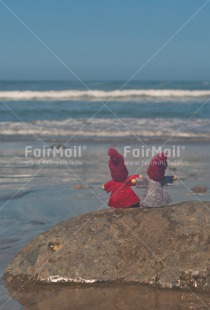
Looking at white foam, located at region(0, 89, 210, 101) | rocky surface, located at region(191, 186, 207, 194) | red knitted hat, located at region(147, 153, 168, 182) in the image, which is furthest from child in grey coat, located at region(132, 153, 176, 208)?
white foam, located at region(0, 89, 210, 101)

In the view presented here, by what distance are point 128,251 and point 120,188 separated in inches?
34.6

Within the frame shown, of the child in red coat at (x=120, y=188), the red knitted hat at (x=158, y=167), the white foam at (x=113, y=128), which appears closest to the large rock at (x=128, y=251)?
the child in red coat at (x=120, y=188)

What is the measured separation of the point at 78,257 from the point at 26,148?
27.4 ft

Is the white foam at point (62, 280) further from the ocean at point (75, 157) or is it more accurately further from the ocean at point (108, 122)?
the ocean at point (108, 122)

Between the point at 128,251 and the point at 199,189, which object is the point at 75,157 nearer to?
the point at 199,189

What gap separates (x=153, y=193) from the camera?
522 cm

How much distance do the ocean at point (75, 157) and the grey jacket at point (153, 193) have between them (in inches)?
40.6

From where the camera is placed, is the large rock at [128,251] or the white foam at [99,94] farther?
the white foam at [99,94]

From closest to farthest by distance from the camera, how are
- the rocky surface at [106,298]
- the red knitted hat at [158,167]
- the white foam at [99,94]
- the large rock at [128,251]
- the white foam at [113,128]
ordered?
the rocky surface at [106,298]
the large rock at [128,251]
the red knitted hat at [158,167]
the white foam at [113,128]
the white foam at [99,94]

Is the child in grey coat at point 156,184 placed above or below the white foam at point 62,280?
above

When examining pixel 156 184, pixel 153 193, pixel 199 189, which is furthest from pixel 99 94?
pixel 153 193

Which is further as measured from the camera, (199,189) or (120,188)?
(199,189)

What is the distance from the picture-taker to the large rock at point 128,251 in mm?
4508

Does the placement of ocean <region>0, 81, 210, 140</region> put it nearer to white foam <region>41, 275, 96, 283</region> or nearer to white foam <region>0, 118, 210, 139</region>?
white foam <region>0, 118, 210, 139</region>
